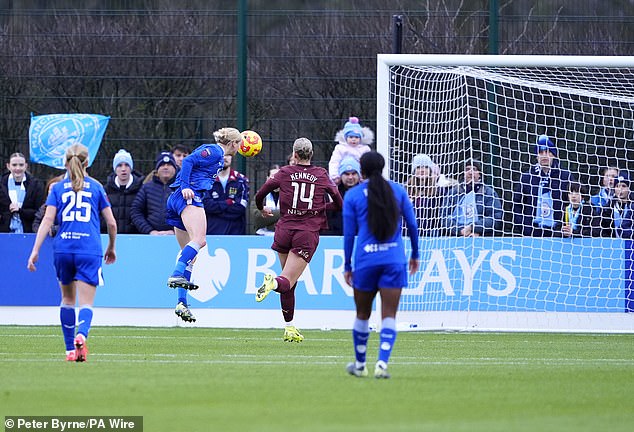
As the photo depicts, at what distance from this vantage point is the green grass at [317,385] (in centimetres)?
855

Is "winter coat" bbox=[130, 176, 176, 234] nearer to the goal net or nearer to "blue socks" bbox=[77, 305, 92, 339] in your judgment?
the goal net

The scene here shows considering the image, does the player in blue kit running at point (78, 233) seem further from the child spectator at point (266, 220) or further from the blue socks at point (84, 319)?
the child spectator at point (266, 220)

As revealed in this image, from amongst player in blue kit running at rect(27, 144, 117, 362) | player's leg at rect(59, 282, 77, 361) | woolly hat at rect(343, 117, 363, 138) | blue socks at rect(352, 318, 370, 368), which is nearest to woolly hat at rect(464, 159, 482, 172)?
woolly hat at rect(343, 117, 363, 138)

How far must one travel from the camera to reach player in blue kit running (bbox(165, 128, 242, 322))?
15641mm

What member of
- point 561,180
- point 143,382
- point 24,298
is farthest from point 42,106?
point 143,382

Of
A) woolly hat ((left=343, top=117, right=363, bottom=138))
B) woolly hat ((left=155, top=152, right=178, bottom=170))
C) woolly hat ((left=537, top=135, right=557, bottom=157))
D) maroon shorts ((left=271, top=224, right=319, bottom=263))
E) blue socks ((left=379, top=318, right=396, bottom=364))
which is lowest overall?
blue socks ((left=379, top=318, right=396, bottom=364))

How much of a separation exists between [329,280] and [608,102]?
15.8ft

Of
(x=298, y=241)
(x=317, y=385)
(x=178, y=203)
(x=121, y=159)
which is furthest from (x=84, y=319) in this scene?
(x=121, y=159)

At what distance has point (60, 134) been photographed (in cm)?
1969

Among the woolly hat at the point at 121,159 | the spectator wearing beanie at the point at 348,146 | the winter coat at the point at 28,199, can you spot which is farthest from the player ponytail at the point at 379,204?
the winter coat at the point at 28,199

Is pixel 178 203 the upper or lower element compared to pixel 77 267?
upper

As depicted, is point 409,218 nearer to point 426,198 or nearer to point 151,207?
point 426,198

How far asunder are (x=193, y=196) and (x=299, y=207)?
4.79 feet

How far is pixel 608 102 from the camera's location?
18.4m
